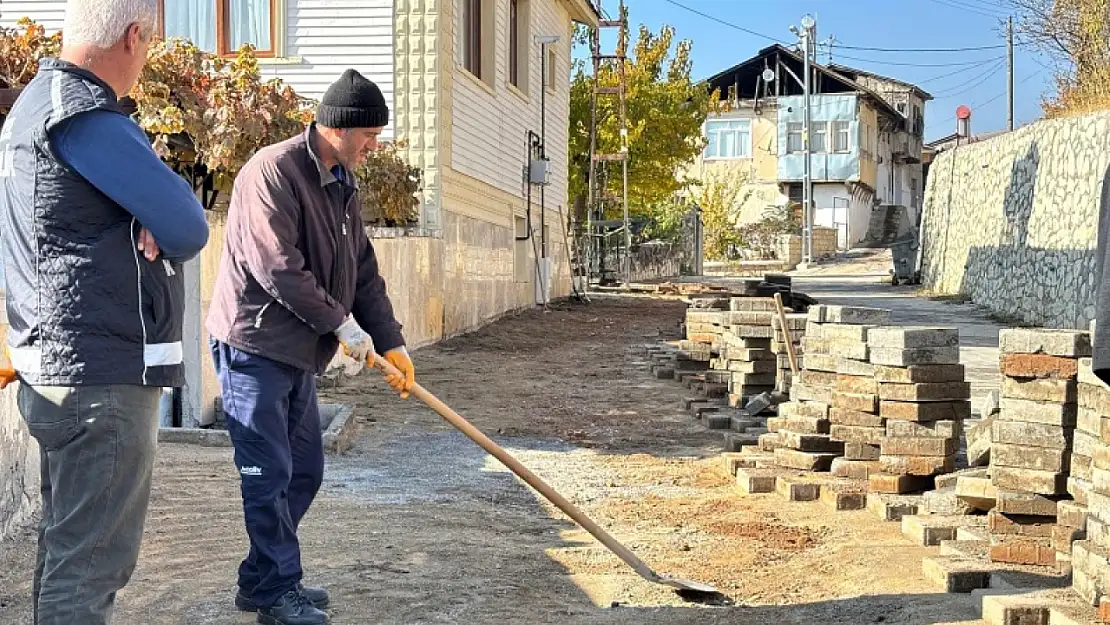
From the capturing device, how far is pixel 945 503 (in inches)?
266

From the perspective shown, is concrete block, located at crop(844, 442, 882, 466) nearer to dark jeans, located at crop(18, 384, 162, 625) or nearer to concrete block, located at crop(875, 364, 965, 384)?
concrete block, located at crop(875, 364, 965, 384)

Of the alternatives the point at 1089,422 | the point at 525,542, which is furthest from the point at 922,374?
the point at 525,542

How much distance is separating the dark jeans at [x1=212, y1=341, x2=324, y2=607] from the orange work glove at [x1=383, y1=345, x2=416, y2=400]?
38cm

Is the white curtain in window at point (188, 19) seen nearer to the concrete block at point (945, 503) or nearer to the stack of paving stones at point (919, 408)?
the stack of paving stones at point (919, 408)

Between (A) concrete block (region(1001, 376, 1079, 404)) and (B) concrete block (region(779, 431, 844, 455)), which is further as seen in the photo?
(B) concrete block (region(779, 431, 844, 455))

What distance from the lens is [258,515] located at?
4668mm

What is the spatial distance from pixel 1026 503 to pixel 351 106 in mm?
3386

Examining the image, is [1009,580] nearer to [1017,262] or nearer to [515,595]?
[515,595]

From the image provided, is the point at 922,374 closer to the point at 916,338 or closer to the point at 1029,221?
the point at 916,338

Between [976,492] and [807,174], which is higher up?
[807,174]

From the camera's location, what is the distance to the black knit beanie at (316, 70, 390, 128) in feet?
15.8

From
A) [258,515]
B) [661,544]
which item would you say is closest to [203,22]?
[661,544]

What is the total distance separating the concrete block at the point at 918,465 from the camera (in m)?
7.38

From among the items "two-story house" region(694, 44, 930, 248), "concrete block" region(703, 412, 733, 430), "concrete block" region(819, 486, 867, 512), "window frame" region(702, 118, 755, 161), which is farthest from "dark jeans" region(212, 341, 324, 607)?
"window frame" region(702, 118, 755, 161)
